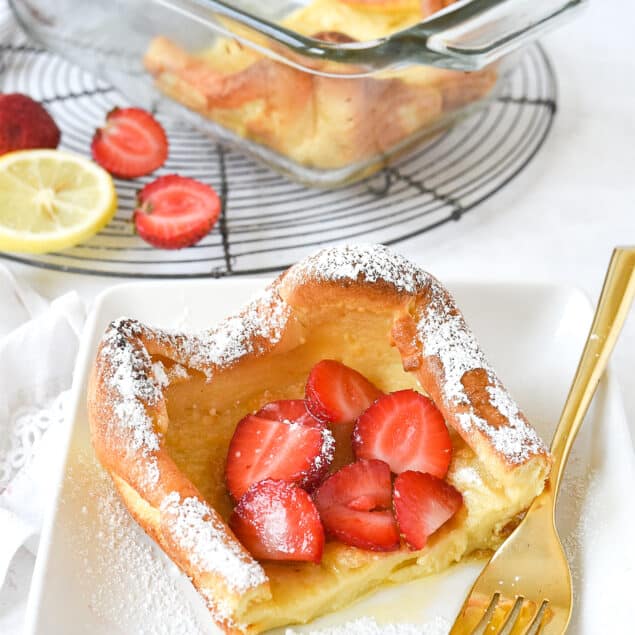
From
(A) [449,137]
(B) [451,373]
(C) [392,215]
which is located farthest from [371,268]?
(A) [449,137]

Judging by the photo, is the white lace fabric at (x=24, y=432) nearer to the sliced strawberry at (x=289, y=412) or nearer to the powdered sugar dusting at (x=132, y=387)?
the powdered sugar dusting at (x=132, y=387)

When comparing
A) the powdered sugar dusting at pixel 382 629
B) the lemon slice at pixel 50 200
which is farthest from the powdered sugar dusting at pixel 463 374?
the lemon slice at pixel 50 200

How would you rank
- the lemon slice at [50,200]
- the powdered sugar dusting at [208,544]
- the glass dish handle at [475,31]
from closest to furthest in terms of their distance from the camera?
the powdered sugar dusting at [208,544], the glass dish handle at [475,31], the lemon slice at [50,200]

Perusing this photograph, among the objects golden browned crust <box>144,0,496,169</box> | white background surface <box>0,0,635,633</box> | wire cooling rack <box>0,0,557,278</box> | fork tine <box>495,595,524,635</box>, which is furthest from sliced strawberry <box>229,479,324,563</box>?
golden browned crust <box>144,0,496,169</box>

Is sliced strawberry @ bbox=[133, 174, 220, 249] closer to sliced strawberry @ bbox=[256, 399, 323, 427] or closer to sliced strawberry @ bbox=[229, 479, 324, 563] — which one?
sliced strawberry @ bbox=[256, 399, 323, 427]

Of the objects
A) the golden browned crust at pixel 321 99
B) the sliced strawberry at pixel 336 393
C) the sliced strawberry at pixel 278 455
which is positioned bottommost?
the sliced strawberry at pixel 278 455

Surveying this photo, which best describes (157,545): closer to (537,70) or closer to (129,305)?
(129,305)

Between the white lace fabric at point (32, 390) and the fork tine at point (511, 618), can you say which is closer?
the fork tine at point (511, 618)

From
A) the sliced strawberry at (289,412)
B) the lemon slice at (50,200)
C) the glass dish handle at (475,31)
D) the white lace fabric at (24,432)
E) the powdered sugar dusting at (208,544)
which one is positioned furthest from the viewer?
the lemon slice at (50,200)
